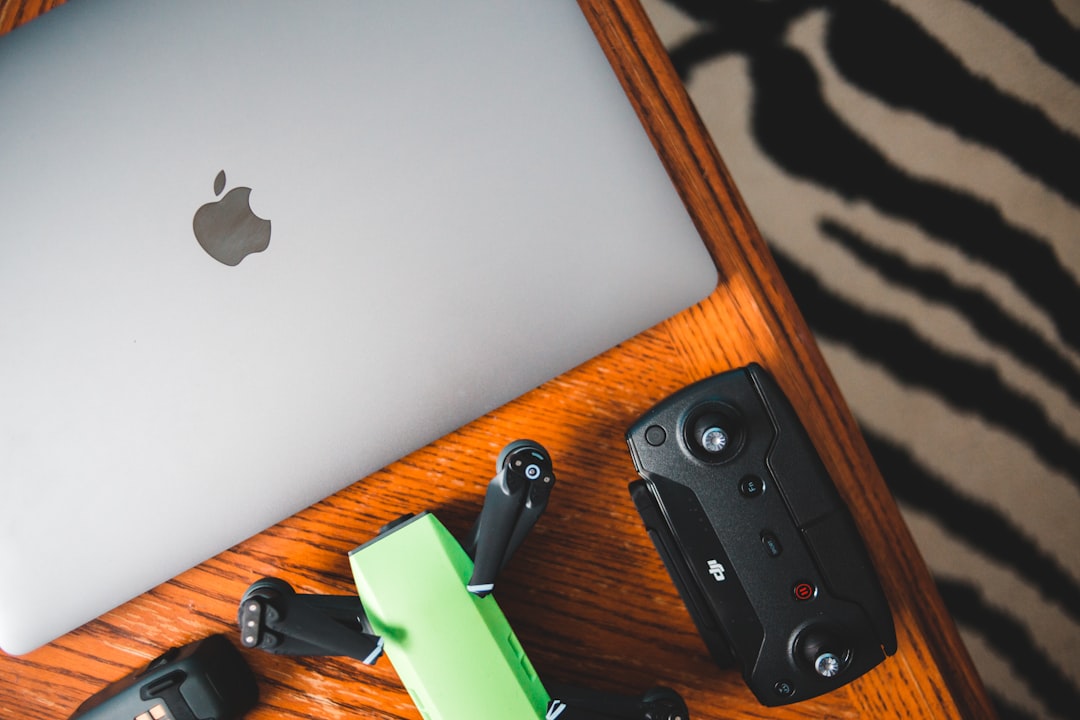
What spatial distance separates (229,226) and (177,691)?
37 cm

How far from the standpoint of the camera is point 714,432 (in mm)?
515

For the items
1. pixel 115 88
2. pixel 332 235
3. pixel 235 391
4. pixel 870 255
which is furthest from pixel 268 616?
pixel 870 255

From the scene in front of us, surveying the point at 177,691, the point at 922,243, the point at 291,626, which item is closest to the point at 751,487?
the point at 291,626

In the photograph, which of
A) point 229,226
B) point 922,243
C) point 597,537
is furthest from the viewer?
point 922,243

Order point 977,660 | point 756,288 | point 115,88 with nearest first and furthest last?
point 115,88 → point 756,288 → point 977,660

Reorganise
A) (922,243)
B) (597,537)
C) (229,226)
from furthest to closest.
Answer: (922,243) < (597,537) < (229,226)

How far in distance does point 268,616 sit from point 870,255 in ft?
3.55

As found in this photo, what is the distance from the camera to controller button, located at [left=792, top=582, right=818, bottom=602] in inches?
21.4

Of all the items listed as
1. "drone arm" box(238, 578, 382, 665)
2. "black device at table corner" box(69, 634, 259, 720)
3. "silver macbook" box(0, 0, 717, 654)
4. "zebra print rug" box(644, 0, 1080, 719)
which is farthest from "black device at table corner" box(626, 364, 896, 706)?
"zebra print rug" box(644, 0, 1080, 719)

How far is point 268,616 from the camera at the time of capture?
0.50 m

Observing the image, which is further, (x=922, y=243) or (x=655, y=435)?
(x=922, y=243)

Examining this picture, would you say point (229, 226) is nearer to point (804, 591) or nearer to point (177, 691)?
point (177, 691)

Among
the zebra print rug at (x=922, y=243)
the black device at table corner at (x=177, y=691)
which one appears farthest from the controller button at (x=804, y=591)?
the zebra print rug at (x=922, y=243)

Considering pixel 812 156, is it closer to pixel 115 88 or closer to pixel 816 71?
pixel 816 71
